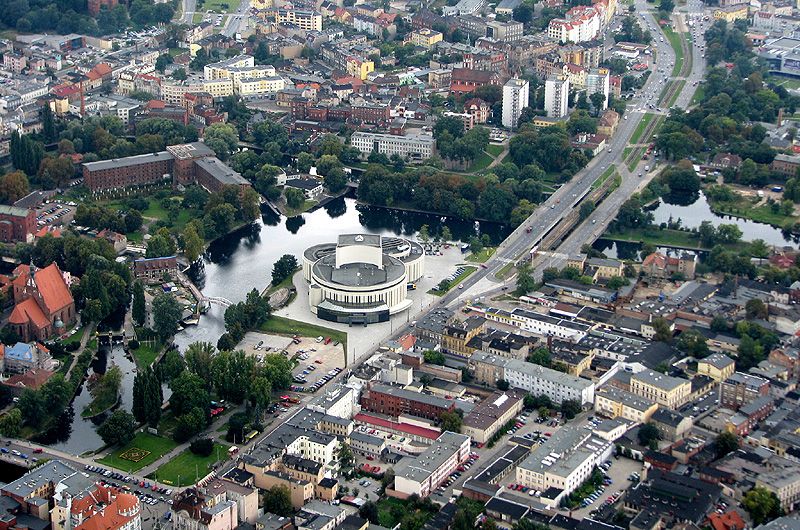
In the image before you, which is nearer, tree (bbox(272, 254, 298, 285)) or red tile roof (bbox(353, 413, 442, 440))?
red tile roof (bbox(353, 413, 442, 440))

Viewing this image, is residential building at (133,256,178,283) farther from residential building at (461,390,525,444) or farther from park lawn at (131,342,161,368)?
residential building at (461,390,525,444)

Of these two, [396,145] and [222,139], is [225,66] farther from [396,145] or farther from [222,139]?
[396,145]

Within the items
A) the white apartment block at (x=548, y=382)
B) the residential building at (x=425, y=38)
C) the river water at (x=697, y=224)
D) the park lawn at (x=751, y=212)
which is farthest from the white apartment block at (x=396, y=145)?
the white apartment block at (x=548, y=382)

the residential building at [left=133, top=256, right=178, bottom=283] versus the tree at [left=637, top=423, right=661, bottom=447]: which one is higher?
the residential building at [left=133, top=256, right=178, bottom=283]

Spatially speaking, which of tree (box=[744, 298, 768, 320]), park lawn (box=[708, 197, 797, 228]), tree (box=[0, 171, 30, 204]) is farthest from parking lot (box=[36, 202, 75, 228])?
tree (box=[744, 298, 768, 320])

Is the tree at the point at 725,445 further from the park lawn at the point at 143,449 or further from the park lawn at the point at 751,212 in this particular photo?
the park lawn at the point at 751,212

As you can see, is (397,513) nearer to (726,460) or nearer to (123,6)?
(726,460)
